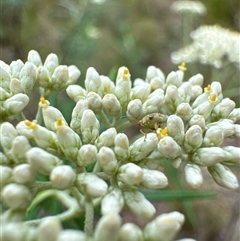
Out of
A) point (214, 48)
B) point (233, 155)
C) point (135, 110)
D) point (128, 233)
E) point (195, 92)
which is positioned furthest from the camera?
point (214, 48)

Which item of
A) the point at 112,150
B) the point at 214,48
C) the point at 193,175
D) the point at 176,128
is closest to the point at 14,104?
the point at 112,150

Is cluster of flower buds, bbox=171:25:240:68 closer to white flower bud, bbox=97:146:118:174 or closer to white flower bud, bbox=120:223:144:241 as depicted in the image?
white flower bud, bbox=97:146:118:174

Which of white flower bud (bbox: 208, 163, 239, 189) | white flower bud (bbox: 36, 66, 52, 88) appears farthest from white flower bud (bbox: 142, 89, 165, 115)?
white flower bud (bbox: 36, 66, 52, 88)

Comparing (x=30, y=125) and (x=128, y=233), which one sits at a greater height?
(x=30, y=125)

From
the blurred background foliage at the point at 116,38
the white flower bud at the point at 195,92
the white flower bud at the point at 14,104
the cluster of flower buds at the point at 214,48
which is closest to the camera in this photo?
the white flower bud at the point at 14,104

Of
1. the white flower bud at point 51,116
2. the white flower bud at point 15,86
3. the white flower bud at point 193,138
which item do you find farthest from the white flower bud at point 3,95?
the white flower bud at point 193,138

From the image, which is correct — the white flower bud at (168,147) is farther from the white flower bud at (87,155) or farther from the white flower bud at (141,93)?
the white flower bud at (141,93)

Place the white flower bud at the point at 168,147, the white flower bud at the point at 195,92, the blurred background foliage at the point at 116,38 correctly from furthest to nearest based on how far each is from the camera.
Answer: the blurred background foliage at the point at 116,38 < the white flower bud at the point at 195,92 < the white flower bud at the point at 168,147

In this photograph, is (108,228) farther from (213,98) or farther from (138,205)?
(213,98)
